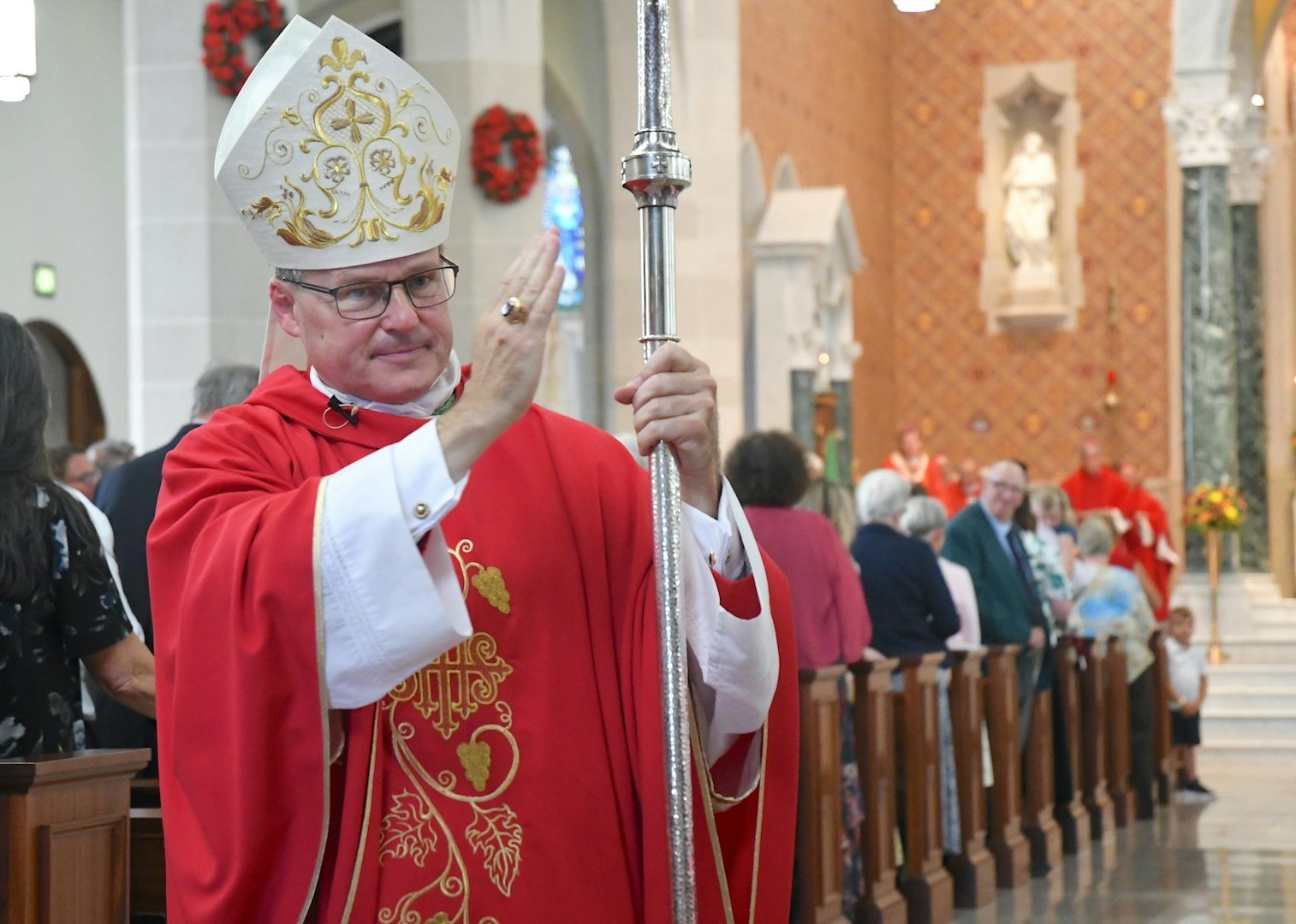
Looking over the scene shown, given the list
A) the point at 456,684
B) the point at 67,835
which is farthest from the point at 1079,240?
the point at 456,684

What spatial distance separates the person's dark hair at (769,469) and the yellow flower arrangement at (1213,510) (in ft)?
30.0

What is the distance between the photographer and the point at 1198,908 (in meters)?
6.90

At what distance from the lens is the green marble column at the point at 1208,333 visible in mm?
14789

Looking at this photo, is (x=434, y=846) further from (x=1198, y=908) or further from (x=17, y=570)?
(x=1198, y=908)

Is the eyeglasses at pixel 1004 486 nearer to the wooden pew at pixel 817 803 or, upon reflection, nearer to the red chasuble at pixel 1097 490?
the wooden pew at pixel 817 803

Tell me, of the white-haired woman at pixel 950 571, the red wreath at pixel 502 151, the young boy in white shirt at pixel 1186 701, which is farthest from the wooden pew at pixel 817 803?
the young boy in white shirt at pixel 1186 701

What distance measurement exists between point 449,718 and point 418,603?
26cm

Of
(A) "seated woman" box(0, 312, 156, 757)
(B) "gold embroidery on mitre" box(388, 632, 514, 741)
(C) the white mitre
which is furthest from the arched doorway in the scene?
(B) "gold embroidery on mitre" box(388, 632, 514, 741)

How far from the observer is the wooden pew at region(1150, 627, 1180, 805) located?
10.2 meters

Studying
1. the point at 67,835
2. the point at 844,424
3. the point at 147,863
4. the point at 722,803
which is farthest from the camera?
the point at 844,424

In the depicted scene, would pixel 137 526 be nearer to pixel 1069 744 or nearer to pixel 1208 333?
pixel 1069 744

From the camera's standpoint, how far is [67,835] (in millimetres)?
2758

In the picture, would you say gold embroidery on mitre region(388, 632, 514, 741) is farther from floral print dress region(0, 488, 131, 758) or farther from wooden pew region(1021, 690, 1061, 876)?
wooden pew region(1021, 690, 1061, 876)

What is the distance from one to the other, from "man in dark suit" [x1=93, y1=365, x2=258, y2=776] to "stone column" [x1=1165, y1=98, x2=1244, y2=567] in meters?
11.6
